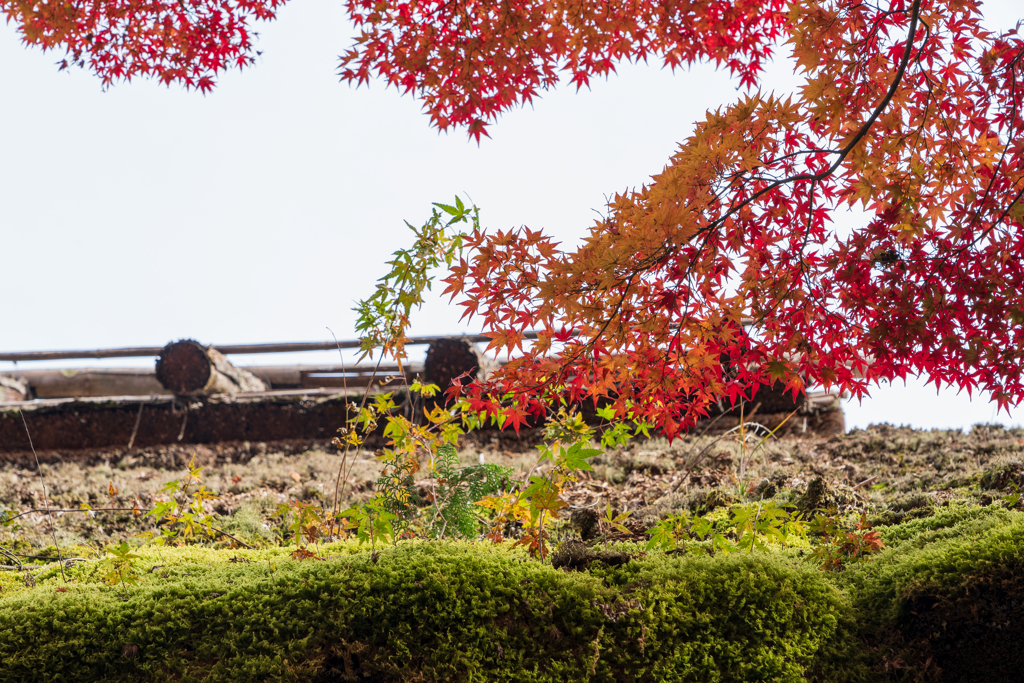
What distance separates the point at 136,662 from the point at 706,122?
267 centimetres

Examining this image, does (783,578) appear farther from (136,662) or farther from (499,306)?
(136,662)

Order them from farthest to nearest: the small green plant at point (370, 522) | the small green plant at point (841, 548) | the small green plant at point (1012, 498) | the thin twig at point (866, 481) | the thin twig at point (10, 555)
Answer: the thin twig at point (866, 481), the thin twig at point (10, 555), the small green plant at point (1012, 498), the small green plant at point (841, 548), the small green plant at point (370, 522)

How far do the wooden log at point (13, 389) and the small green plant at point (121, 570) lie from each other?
23.9ft

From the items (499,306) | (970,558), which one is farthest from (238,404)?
(970,558)

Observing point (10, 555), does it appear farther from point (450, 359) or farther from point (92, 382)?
point (92, 382)

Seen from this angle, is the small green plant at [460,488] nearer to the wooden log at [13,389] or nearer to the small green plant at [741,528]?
the small green plant at [741,528]

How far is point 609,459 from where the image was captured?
494 centimetres

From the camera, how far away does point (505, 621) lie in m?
2.07

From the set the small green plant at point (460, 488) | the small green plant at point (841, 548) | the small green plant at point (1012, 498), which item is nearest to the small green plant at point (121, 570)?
the small green plant at point (460, 488)

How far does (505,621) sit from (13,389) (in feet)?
30.2

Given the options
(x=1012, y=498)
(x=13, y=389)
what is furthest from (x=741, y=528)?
(x=13, y=389)

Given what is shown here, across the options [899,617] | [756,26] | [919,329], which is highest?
[756,26]

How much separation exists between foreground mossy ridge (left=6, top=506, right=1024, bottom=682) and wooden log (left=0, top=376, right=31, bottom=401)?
7.60m

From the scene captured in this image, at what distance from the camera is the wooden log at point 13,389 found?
26.9 feet
